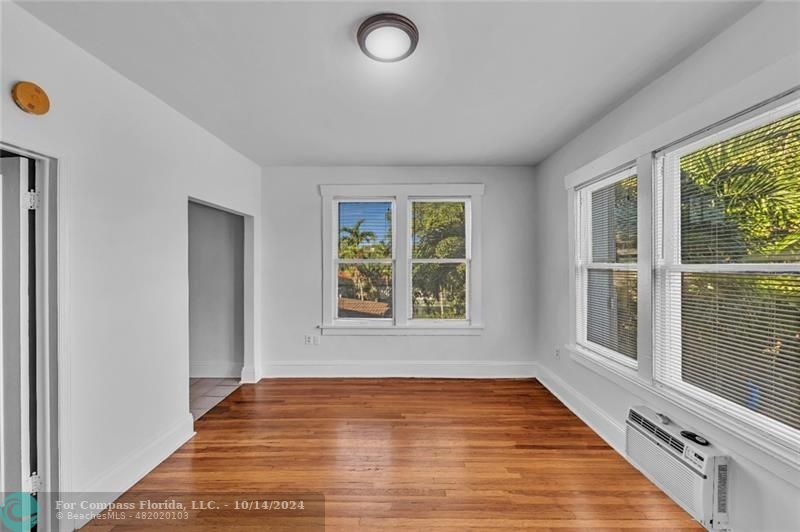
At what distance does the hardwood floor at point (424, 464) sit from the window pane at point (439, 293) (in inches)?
40.4

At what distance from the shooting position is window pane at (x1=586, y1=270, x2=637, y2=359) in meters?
2.86

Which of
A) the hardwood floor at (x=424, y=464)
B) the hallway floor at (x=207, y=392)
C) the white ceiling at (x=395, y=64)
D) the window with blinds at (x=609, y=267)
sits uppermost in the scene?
the white ceiling at (x=395, y=64)

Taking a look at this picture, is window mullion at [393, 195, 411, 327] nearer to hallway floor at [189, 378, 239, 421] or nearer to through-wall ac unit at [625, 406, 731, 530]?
hallway floor at [189, 378, 239, 421]

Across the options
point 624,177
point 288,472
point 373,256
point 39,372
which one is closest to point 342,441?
point 288,472

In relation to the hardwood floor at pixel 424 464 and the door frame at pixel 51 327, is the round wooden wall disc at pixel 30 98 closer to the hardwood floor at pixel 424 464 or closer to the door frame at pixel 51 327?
the door frame at pixel 51 327

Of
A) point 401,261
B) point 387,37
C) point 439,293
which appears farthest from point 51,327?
point 439,293

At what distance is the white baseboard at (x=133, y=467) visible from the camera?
2123 millimetres

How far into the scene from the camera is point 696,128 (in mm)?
2059

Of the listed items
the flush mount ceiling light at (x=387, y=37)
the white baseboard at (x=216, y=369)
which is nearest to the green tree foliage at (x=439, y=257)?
the white baseboard at (x=216, y=369)

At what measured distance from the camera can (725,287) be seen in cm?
204

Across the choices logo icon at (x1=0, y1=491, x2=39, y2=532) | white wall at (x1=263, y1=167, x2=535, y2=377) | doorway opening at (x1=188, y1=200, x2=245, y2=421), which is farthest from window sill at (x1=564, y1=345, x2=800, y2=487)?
doorway opening at (x1=188, y1=200, x2=245, y2=421)

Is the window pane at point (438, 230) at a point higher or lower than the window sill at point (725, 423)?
higher

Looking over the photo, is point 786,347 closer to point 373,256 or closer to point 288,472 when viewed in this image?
point 288,472

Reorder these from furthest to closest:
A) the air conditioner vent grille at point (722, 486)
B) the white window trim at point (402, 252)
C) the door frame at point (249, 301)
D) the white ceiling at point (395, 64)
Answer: the white window trim at point (402, 252) < the door frame at point (249, 301) < the air conditioner vent grille at point (722, 486) < the white ceiling at point (395, 64)
